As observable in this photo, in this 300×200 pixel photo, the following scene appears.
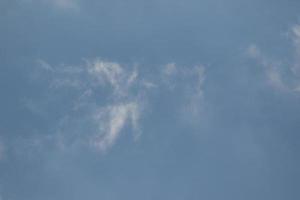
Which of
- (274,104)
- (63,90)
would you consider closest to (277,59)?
(274,104)

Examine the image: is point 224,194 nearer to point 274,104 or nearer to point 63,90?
point 274,104

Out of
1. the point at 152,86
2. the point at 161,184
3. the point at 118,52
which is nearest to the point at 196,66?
the point at 152,86

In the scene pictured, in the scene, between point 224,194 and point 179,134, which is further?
point 179,134

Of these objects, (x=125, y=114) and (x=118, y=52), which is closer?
(x=125, y=114)

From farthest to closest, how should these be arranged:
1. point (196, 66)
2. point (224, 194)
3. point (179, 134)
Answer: point (196, 66), point (179, 134), point (224, 194)

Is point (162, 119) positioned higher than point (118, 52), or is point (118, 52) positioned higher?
point (118, 52)

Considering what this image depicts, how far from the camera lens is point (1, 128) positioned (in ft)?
577

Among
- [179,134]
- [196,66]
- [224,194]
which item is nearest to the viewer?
[224,194]

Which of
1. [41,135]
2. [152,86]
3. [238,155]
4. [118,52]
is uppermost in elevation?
[118,52]

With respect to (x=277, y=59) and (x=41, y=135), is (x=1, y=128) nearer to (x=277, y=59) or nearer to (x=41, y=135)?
(x=41, y=135)

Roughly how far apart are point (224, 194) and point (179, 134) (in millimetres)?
29586

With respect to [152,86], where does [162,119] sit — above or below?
below

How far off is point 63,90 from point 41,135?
21.5m

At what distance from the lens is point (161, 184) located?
549ft
